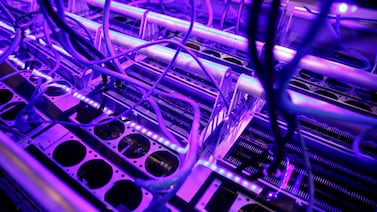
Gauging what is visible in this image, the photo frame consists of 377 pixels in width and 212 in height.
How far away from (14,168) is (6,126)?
0.40 meters

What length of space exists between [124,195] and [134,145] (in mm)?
176

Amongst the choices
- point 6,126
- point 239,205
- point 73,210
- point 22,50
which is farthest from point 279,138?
point 22,50

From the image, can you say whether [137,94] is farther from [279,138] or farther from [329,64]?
[329,64]

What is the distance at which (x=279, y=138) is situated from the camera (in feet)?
1.54

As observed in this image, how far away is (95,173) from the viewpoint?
74 cm

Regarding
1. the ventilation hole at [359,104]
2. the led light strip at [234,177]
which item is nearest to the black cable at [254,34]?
the led light strip at [234,177]

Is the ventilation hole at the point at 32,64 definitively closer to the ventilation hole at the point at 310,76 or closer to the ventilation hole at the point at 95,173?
the ventilation hole at the point at 95,173

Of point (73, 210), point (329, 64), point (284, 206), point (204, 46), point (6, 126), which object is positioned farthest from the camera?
point (204, 46)

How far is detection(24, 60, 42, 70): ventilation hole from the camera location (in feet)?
3.50

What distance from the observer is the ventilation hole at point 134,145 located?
0.79 meters

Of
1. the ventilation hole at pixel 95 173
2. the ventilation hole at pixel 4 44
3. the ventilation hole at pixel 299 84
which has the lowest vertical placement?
the ventilation hole at pixel 95 173

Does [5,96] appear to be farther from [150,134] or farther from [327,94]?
[327,94]

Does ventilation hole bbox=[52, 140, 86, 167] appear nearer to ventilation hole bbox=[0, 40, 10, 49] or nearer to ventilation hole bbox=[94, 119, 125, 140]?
ventilation hole bbox=[94, 119, 125, 140]

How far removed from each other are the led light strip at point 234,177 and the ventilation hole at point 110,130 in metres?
0.31
